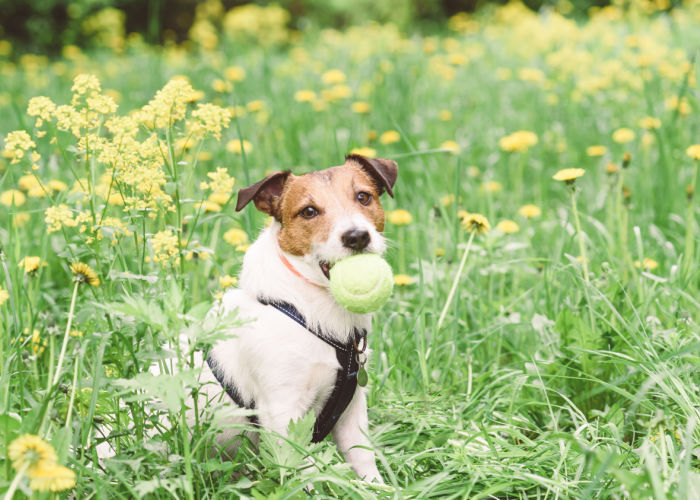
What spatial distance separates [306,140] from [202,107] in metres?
2.89

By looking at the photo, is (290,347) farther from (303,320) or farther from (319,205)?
(319,205)

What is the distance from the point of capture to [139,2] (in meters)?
14.1

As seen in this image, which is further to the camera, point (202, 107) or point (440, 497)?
point (202, 107)

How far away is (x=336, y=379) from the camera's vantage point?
7.36 ft

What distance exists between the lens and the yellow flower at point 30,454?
4.79 feet

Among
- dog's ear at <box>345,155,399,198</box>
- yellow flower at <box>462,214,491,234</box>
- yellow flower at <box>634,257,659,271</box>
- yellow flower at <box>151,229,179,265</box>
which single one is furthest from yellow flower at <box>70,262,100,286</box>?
yellow flower at <box>634,257,659,271</box>

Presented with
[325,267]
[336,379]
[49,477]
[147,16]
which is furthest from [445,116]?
[147,16]

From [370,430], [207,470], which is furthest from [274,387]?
[370,430]

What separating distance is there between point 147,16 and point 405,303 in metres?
13.1

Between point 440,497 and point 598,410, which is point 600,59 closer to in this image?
point 598,410

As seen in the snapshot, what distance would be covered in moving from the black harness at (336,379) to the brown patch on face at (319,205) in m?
0.22

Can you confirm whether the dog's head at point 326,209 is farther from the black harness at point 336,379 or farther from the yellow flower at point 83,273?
the yellow flower at point 83,273

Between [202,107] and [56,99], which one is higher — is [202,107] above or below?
above

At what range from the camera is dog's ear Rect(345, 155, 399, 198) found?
2.51m
